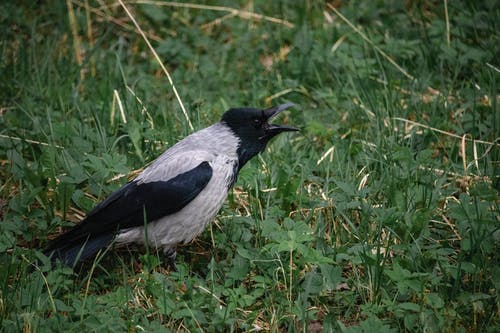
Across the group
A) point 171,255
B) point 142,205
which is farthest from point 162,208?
point 171,255

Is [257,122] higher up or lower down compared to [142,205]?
higher up

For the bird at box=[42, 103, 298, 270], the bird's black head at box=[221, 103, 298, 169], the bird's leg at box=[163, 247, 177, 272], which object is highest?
the bird's black head at box=[221, 103, 298, 169]

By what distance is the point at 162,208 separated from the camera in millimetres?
3928

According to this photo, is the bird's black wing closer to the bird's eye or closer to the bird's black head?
the bird's black head

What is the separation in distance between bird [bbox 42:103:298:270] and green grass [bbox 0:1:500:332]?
15 cm

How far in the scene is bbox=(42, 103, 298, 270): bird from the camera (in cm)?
386

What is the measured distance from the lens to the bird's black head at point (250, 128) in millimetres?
4219

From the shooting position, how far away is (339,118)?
5508 millimetres

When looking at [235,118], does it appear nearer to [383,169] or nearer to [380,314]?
[383,169]

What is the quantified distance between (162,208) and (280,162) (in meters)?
1.20

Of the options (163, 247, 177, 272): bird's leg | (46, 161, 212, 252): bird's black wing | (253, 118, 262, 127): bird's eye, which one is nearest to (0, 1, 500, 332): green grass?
(163, 247, 177, 272): bird's leg

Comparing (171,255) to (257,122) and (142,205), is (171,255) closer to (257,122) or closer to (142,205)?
(142,205)

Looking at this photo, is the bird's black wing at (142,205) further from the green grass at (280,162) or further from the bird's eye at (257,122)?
the bird's eye at (257,122)

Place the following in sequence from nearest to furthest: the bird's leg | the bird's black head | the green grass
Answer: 1. the green grass
2. the bird's leg
3. the bird's black head
